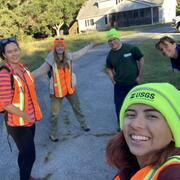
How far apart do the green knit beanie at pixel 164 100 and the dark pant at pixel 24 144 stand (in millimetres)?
2643

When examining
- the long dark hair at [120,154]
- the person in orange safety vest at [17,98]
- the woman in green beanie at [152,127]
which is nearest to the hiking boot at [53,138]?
the person in orange safety vest at [17,98]

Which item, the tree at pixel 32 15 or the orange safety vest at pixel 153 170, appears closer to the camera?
the orange safety vest at pixel 153 170

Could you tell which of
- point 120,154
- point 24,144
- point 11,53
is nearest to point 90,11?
point 11,53

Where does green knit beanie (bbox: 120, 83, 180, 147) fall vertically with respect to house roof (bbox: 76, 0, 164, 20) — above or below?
above

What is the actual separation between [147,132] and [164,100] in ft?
0.55

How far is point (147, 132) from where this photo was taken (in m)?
1.72

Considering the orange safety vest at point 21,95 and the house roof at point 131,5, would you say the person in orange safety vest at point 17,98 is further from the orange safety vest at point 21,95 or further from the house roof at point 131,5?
the house roof at point 131,5

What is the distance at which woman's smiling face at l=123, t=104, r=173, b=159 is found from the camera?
1.71 metres

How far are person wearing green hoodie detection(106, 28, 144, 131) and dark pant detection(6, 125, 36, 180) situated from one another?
7.38 feet

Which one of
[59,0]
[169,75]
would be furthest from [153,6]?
[169,75]

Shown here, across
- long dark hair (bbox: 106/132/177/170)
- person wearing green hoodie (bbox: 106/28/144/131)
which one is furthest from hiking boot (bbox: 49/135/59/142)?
long dark hair (bbox: 106/132/177/170)

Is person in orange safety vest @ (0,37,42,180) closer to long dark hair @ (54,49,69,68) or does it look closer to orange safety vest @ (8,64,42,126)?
orange safety vest @ (8,64,42,126)

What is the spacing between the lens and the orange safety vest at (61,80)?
20.4 ft

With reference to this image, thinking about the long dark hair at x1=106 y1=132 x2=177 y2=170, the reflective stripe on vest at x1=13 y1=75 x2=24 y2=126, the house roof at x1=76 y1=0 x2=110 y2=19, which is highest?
the long dark hair at x1=106 y1=132 x2=177 y2=170
